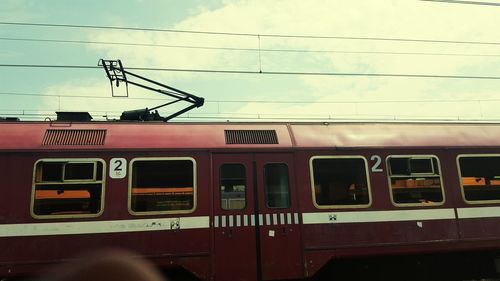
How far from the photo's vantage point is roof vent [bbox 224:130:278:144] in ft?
26.1

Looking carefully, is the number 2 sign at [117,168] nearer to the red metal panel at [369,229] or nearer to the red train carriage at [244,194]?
the red train carriage at [244,194]

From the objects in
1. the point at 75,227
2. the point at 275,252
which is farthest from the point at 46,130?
the point at 275,252

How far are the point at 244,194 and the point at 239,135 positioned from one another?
1138mm

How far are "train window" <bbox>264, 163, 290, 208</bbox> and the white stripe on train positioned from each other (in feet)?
0.74

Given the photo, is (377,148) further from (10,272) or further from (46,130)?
(10,272)

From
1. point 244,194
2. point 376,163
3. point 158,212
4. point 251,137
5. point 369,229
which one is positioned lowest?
point 369,229

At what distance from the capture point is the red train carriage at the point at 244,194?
7.00m

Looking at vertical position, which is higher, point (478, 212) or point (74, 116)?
point (74, 116)

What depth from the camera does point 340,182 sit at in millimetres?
7941

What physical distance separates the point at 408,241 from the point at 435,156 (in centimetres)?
173

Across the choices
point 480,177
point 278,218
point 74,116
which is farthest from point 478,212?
point 74,116

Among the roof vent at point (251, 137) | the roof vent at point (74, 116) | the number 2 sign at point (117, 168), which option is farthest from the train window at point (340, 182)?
the roof vent at point (74, 116)

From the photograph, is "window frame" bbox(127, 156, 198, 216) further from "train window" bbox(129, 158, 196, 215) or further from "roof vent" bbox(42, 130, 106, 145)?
"roof vent" bbox(42, 130, 106, 145)

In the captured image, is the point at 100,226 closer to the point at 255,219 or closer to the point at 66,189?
the point at 66,189
